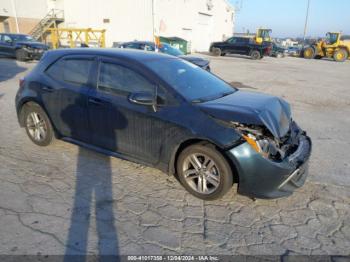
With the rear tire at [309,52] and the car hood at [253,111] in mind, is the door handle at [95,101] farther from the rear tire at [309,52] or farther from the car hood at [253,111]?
the rear tire at [309,52]

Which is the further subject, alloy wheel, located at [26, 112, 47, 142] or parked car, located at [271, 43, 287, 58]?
parked car, located at [271, 43, 287, 58]

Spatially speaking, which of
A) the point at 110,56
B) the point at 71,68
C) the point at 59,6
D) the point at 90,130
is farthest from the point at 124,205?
the point at 59,6

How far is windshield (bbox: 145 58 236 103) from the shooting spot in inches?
138

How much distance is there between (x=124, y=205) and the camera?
10.6 ft

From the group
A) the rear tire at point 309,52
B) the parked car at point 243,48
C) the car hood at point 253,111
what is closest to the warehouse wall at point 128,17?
the parked car at point 243,48

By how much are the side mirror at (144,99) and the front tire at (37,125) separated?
6.11 ft

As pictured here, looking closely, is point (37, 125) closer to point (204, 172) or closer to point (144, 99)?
point (144, 99)

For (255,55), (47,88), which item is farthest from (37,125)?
(255,55)

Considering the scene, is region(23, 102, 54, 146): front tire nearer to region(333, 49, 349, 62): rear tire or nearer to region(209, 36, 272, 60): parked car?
region(209, 36, 272, 60): parked car

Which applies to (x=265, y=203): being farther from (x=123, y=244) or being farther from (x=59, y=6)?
(x=59, y=6)

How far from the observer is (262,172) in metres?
2.96

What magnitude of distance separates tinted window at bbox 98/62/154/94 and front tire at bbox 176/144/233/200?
Answer: 0.92 m

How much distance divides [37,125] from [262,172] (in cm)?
363

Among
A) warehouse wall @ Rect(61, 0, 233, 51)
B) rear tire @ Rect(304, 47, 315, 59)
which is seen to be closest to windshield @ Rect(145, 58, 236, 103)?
warehouse wall @ Rect(61, 0, 233, 51)
